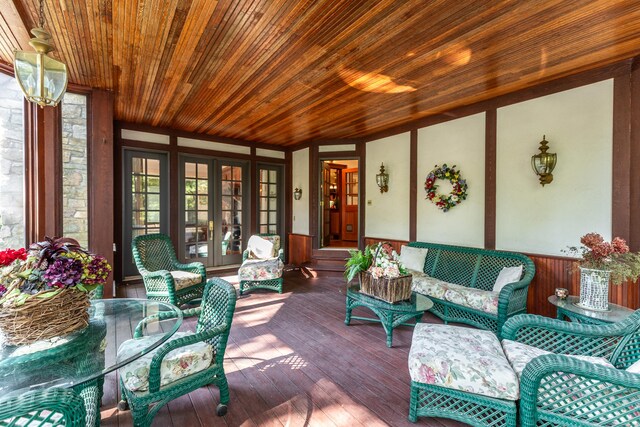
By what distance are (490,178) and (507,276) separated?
1424 mm

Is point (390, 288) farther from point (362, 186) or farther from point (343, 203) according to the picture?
point (343, 203)

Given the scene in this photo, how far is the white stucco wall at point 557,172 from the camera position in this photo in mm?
3203

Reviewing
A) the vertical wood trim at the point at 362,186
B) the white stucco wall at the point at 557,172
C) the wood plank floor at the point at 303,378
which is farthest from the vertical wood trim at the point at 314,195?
the white stucco wall at the point at 557,172

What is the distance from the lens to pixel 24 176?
118 inches

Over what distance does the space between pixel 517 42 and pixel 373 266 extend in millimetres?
2454

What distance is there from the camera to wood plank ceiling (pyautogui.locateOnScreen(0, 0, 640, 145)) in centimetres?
222

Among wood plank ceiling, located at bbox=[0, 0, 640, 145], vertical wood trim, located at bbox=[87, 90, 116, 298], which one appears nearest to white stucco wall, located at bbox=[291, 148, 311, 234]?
wood plank ceiling, located at bbox=[0, 0, 640, 145]

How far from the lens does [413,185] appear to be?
517cm

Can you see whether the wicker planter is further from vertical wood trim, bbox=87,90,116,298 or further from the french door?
the french door

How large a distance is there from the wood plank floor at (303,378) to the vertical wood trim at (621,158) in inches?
86.8

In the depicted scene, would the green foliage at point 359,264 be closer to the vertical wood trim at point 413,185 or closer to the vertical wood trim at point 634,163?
the vertical wood trim at point 413,185

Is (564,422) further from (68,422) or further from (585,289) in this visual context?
(68,422)

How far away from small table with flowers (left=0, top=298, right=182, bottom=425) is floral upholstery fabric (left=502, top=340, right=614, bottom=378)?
211 centimetres

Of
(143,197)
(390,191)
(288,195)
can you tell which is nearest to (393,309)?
(390,191)
